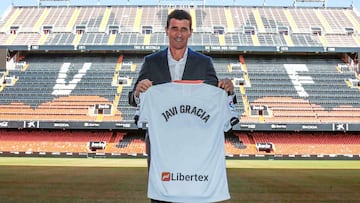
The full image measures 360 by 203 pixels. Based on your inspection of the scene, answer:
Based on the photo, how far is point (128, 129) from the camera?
31.4 metres

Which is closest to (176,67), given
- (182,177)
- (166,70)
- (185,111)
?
(166,70)

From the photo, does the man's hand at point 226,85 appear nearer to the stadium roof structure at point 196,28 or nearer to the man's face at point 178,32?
the man's face at point 178,32

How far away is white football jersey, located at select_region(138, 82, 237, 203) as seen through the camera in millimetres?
3008

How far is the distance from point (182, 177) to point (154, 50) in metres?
34.5

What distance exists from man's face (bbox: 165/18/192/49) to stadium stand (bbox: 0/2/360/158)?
2635cm

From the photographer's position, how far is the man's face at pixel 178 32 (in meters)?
3.22

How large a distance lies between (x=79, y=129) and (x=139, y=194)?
25478mm

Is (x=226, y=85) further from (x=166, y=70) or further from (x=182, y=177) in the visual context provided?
(x=182, y=177)

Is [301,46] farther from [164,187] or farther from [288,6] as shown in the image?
[164,187]

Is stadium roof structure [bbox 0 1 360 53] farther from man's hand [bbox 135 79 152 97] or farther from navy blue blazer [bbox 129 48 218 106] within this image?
man's hand [bbox 135 79 152 97]

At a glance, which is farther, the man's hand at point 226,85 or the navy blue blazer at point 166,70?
the navy blue blazer at point 166,70

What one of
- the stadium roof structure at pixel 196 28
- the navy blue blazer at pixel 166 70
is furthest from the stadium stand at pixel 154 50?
the navy blue blazer at pixel 166 70

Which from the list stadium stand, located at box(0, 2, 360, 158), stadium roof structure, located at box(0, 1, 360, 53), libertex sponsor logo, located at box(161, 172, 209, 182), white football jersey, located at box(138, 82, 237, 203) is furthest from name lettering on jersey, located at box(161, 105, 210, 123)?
stadium roof structure, located at box(0, 1, 360, 53)

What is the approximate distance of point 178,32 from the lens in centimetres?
326
